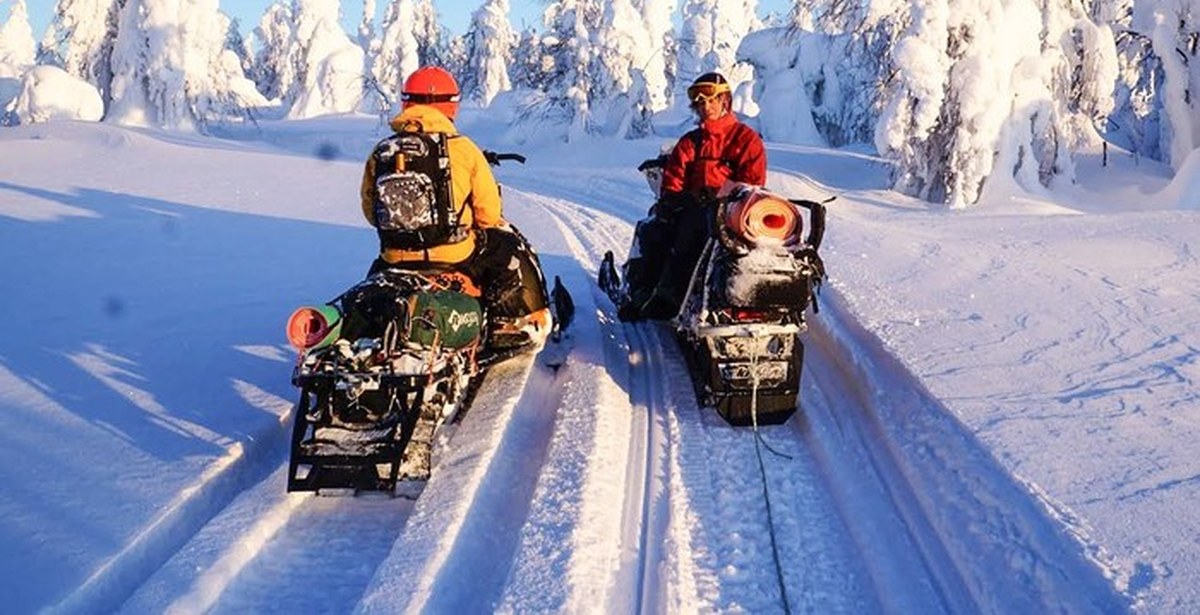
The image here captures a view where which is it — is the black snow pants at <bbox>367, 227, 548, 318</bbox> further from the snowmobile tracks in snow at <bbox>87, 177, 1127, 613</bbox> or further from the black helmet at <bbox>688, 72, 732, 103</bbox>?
the black helmet at <bbox>688, 72, 732, 103</bbox>

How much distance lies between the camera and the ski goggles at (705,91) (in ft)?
19.1

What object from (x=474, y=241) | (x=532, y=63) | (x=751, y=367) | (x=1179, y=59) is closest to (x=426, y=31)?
(x=532, y=63)

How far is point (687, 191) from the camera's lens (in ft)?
20.3

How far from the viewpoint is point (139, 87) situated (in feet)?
110

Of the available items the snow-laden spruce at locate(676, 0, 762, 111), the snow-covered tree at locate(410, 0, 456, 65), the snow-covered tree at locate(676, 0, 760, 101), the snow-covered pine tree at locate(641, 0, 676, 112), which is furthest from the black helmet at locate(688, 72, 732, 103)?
the snow-covered tree at locate(410, 0, 456, 65)

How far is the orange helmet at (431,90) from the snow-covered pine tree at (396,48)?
171ft

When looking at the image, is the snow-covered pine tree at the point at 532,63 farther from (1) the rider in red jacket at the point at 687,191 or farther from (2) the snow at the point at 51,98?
(1) the rider in red jacket at the point at 687,191

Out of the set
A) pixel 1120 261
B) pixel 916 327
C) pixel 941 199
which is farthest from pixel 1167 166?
pixel 916 327

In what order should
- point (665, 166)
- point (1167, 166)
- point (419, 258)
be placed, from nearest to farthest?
1. point (419, 258)
2. point (665, 166)
3. point (1167, 166)

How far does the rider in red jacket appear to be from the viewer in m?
5.79

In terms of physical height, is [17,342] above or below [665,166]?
below

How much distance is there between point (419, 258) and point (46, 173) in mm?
14324

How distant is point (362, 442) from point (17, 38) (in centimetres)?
7033

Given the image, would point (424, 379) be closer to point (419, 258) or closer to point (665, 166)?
point (419, 258)
